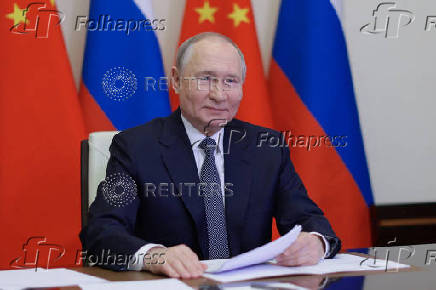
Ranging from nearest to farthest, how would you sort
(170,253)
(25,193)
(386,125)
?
(170,253) < (25,193) < (386,125)

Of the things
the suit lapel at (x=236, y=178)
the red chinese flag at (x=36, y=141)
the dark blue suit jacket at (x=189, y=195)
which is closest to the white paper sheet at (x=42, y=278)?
the dark blue suit jacket at (x=189, y=195)

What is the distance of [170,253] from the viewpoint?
5.17 feet

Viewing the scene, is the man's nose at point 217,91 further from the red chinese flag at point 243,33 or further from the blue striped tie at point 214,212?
the red chinese flag at point 243,33

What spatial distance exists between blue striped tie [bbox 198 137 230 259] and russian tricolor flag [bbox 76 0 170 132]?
995mm

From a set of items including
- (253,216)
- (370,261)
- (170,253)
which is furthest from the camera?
(253,216)

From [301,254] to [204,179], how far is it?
1.82ft

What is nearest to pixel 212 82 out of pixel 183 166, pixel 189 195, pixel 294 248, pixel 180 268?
pixel 183 166

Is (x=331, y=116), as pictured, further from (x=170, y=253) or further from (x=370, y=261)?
(x=170, y=253)

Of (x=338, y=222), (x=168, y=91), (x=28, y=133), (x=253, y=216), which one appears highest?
(x=168, y=91)

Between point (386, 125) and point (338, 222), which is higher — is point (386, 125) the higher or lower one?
the higher one

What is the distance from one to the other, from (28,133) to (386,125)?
2214 mm

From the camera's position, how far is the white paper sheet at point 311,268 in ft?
4.99

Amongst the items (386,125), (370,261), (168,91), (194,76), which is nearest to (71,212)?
(168,91)

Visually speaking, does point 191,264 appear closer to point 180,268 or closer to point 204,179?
point 180,268
